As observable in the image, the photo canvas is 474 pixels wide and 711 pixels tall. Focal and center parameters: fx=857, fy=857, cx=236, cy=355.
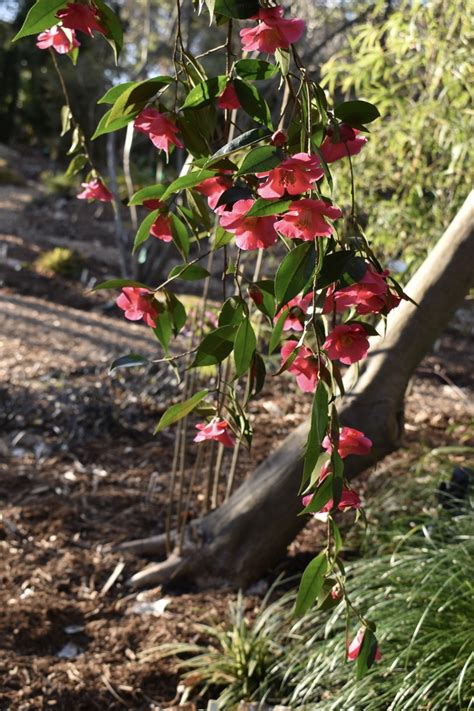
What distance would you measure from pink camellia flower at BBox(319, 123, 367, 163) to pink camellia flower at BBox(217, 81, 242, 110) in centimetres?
11

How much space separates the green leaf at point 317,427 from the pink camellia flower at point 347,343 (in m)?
0.06

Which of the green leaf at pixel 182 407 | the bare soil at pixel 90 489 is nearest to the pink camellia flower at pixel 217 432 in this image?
the green leaf at pixel 182 407

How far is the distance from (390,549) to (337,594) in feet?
4.98

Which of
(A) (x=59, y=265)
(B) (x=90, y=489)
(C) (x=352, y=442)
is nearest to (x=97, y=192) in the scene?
(C) (x=352, y=442)

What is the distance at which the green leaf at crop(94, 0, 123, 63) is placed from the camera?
1.03 m

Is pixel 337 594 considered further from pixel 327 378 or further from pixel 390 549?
pixel 390 549

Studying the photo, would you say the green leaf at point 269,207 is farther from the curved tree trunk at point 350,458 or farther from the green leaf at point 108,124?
the curved tree trunk at point 350,458

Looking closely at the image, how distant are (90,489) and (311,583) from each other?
2251mm

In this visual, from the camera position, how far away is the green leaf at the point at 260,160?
0.80 metres

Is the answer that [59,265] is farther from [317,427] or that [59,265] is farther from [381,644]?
[317,427]

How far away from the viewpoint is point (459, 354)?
6.13m

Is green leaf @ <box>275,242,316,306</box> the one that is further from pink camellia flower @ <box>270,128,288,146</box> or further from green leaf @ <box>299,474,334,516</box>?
green leaf @ <box>299,474,334,516</box>

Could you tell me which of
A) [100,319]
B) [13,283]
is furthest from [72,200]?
[100,319]

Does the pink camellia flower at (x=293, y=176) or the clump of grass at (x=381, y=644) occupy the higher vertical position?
the pink camellia flower at (x=293, y=176)
